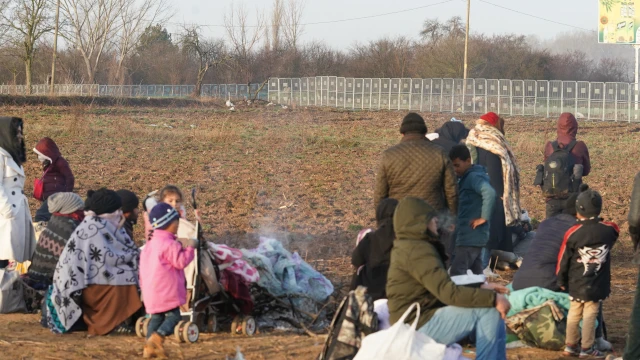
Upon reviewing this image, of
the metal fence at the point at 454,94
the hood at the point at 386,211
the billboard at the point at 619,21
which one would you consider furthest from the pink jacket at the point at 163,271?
the billboard at the point at 619,21

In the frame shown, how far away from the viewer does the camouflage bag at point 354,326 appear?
5094 mm

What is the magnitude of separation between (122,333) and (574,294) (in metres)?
3.62

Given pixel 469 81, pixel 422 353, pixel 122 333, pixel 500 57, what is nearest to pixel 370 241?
pixel 422 353

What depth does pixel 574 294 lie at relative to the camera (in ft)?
21.0

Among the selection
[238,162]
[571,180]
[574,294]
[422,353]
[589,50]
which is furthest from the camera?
[589,50]

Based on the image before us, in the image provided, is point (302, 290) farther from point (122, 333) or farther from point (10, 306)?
point (10, 306)

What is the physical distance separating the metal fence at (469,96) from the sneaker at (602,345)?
38.0 metres

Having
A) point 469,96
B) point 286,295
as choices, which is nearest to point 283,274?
point 286,295

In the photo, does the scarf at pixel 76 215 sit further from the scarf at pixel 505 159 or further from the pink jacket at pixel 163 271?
the scarf at pixel 505 159

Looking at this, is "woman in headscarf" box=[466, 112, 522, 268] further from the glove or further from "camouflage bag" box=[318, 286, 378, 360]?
"camouflage bag" box=[318, 286, 378, 360]

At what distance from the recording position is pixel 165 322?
6.57 m

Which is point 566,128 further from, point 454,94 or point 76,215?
point 454,94

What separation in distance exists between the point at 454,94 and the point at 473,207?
4102 cm

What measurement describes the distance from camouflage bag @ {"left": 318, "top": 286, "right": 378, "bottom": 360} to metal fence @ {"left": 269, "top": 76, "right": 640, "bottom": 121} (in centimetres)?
4006
